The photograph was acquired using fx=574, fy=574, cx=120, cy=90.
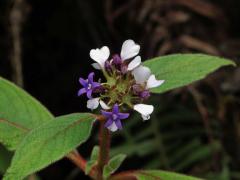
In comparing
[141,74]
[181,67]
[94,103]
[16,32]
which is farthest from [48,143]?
[16,32]

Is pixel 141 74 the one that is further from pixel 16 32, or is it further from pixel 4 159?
pixel 16 32

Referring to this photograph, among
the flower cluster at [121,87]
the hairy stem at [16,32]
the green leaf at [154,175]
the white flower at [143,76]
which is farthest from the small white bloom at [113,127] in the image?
the hairy stem at [16,32]

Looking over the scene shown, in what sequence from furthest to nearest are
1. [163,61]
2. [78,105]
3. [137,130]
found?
1. [78,105]
2. [137,130]
3. [163,61]

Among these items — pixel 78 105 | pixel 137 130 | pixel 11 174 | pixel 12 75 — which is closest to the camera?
pixel 11 174

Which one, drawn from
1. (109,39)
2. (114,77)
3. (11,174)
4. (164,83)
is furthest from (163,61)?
(109,39)

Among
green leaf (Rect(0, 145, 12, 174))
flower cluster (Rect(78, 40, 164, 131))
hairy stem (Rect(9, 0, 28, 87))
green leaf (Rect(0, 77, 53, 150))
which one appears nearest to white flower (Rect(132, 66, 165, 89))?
flower cluster (Rect(78, 40, 164, 131))

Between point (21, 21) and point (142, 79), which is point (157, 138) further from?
point (142, 79)
